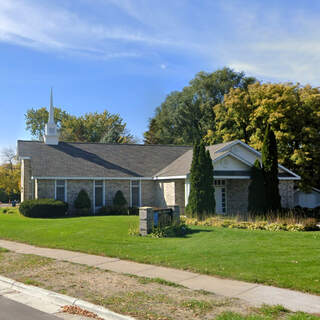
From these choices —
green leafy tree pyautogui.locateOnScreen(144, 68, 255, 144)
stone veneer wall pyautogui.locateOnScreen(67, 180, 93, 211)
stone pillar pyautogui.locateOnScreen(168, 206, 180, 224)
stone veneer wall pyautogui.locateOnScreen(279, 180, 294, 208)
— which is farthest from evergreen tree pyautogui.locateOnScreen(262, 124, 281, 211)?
green leafy tree pyautogui.locateOnScreen(144, 68, 255, 144)

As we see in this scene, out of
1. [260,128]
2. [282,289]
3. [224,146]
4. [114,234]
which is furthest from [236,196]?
[282,289]

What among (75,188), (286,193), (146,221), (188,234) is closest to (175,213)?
(188,234)

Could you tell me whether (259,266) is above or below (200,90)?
below

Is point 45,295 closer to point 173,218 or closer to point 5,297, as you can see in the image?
point 5,297

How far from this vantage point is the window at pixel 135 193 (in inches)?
1150

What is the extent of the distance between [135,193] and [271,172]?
1047 cm

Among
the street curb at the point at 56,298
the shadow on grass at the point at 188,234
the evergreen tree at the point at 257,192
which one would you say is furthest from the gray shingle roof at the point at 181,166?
the street curb at the point at 56,298

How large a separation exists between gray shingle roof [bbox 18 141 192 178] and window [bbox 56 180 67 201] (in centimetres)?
65

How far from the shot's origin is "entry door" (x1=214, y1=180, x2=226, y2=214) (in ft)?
91.8

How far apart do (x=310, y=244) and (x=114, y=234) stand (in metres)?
7.57

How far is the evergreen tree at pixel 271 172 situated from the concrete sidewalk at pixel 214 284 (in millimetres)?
14559

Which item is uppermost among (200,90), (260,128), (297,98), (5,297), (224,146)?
(200,90)

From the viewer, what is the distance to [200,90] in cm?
5506

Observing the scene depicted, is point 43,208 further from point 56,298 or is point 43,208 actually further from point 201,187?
point 56,298
